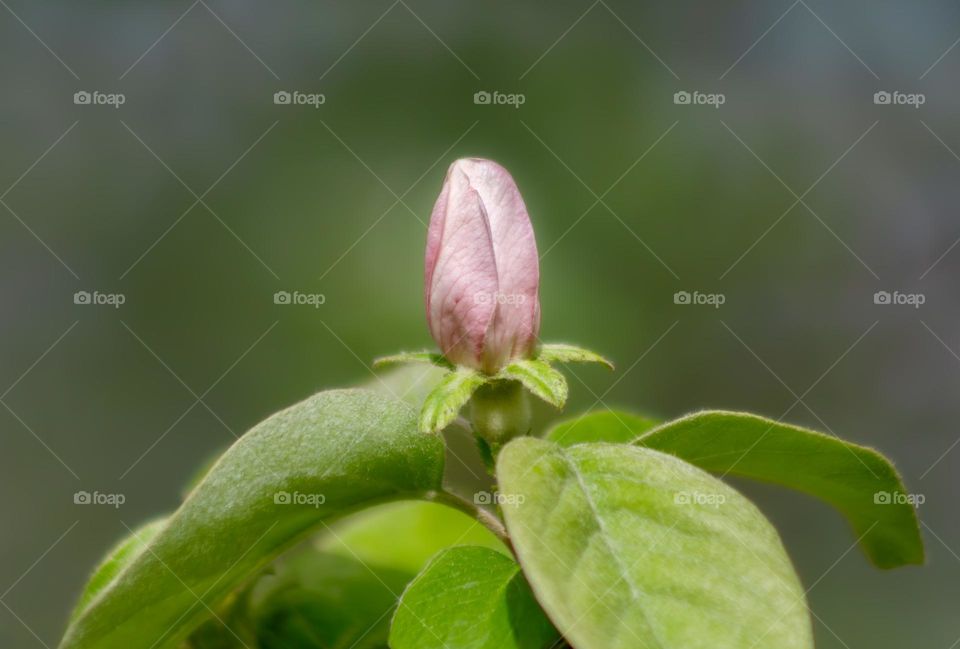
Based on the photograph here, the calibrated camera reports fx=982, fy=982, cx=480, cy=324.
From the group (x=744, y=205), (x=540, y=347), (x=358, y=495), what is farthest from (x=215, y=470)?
(x=744, y=205)

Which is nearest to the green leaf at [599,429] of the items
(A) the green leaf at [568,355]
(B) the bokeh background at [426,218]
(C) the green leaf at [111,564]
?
(A) the green leaf at [568,355]

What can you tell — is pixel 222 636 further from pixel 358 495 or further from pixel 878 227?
pixel 878 227

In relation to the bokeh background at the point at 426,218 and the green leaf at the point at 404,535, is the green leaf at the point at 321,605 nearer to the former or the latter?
the green leaf at the point at 404,535

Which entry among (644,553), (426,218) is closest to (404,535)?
(644,553)

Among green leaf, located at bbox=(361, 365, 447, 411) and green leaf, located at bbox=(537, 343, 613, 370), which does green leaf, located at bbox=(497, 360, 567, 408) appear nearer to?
green leaf, located at bbox=(537, 343, 613, 370)

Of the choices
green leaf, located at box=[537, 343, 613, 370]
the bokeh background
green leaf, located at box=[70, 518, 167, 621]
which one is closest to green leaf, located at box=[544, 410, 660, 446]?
green leaf, located at box=[537, 343, 613, 370]
